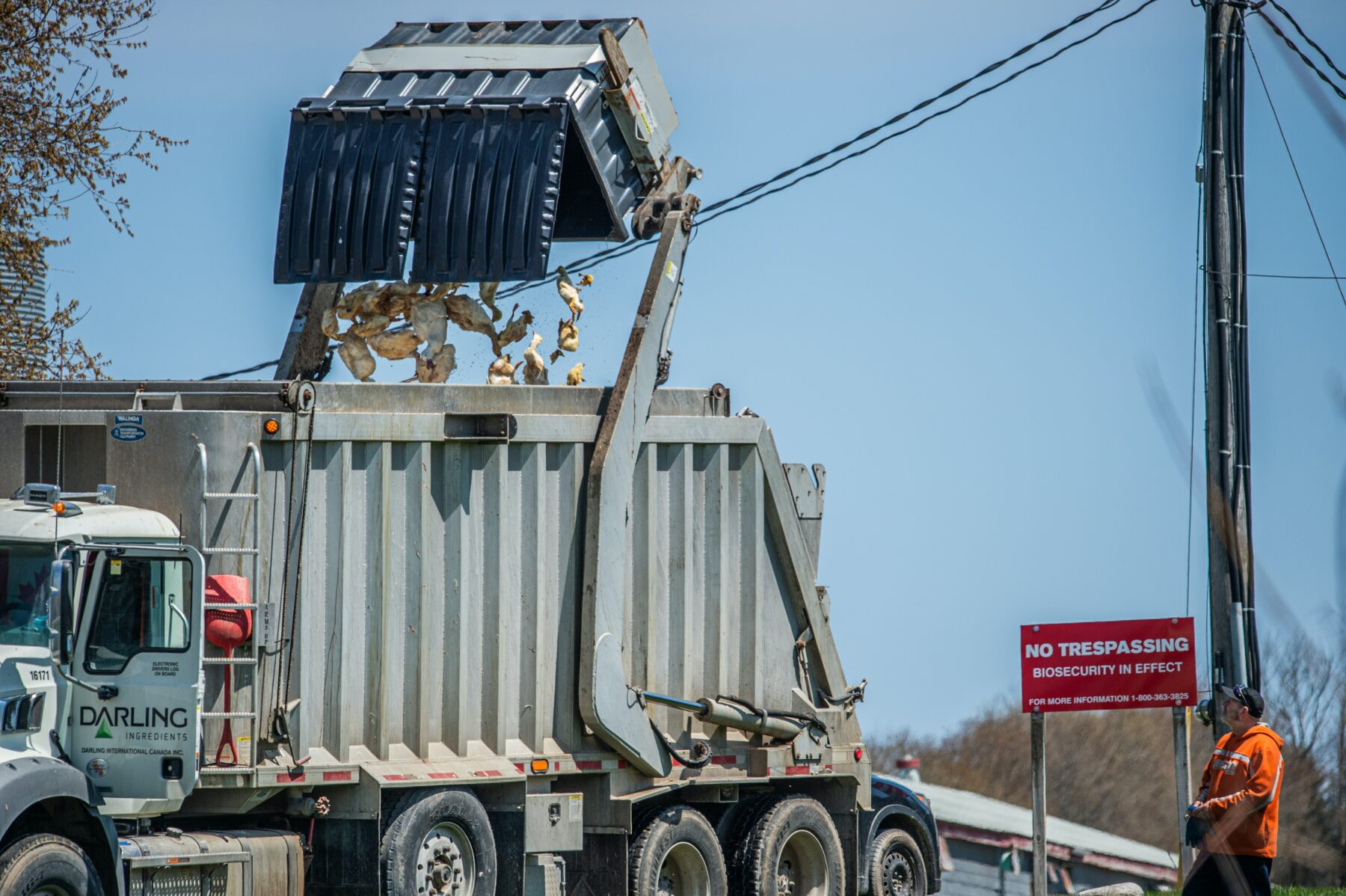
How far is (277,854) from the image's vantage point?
927 cm

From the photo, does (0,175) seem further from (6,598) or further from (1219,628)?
(1219,628)

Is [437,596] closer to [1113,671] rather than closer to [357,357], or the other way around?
[357,357]

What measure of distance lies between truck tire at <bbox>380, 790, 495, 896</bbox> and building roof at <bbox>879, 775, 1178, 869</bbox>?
17857 mm

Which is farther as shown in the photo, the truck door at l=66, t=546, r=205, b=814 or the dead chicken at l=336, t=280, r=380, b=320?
the dead chicken at l=336, t=280, r=380, b=320

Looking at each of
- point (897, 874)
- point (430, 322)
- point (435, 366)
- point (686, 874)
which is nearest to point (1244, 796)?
point (686, 874)

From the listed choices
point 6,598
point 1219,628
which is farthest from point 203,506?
point 1219,628

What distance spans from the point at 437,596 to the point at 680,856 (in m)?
2.59

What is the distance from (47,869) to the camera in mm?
8109

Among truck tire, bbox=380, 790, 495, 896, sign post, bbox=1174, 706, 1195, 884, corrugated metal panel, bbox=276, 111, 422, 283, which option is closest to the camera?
truck tire, bbox=380, 790, 495, 896

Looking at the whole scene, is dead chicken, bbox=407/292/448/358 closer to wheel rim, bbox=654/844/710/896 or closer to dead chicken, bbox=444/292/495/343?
dead chicken, bbox=444/292/495/343

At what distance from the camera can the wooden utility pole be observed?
1280 cm

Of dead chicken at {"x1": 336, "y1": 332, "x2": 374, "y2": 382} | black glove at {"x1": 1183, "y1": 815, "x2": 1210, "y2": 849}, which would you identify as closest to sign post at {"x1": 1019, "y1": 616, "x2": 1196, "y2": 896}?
black glove at {"x1": 1183, "y1": 815, "x2": 1210, "y2": 849}

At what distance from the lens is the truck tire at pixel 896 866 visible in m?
13.1

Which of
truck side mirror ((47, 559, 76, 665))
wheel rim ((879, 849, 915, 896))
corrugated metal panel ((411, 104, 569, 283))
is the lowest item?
wheel rim ((879, 849, 915, 896))
